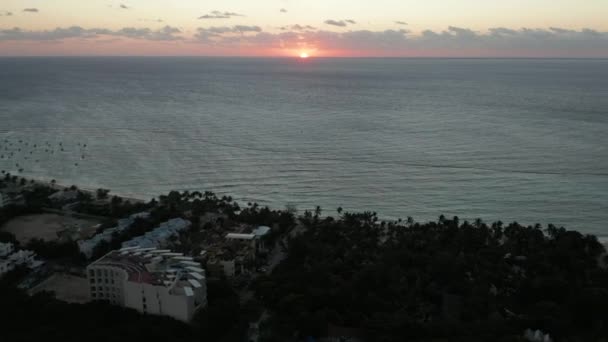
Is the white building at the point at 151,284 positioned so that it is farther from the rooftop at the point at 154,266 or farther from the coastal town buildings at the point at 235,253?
the coastal town buildings at the point at 235,253

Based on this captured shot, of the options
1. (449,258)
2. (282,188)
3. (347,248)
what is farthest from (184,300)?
(282,188)

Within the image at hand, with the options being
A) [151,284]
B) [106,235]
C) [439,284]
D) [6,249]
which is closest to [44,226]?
[6,249]

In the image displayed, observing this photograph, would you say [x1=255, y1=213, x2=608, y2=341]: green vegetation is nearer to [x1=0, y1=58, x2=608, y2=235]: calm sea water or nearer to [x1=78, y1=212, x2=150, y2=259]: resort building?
[x1=0, y1=58, x2=608, y2=235]: calm sea water

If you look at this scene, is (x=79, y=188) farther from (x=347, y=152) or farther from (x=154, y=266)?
(x=347, y=152)

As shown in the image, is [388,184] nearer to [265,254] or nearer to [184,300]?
[265,254]

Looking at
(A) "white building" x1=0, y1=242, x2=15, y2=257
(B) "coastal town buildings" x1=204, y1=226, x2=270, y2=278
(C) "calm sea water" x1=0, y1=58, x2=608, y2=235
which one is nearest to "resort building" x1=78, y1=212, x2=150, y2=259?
(A) "white building" x1=0, y1=242, x2=15, y2=257
